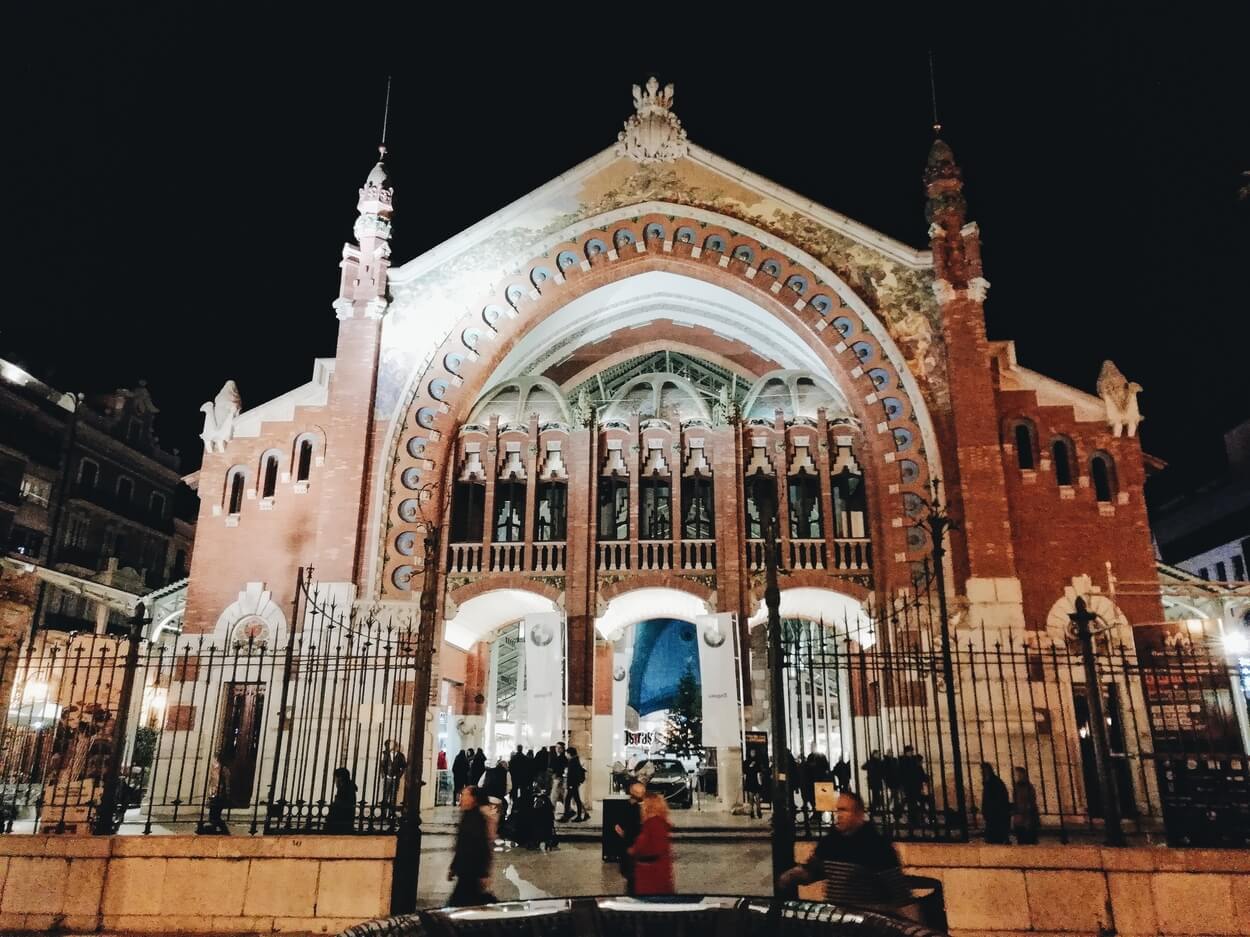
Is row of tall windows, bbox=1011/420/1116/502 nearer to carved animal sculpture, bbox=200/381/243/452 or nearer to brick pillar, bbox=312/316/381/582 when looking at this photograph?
brick pillar, bbox=312/316/381/582

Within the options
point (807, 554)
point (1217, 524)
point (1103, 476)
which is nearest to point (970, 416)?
point (1103, 476)

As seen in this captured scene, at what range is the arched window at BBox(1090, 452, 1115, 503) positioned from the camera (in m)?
21.0

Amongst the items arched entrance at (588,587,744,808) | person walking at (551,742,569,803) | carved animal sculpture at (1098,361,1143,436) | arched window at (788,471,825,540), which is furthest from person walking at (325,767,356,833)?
carved animal sculpture at (1098,361,1143,436)

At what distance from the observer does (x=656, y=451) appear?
23.8m

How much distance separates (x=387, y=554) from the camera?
21.7 m

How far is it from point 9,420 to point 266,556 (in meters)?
21.2

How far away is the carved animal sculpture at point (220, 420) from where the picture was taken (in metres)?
23.3

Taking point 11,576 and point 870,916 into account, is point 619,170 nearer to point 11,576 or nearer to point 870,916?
point 11,576

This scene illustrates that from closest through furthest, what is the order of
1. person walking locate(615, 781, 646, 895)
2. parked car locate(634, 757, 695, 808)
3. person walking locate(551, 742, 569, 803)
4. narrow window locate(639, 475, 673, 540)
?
person walking locate(615, 781, 646, 895), person walking locate(551, 742, 569, 803), parked car locate(634, 757, 695, 808), narrow window locate(639, 475, 673, 540)

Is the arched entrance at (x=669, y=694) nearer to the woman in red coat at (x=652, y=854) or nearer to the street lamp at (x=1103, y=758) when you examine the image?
the street lamp at (x=1103, y=758)

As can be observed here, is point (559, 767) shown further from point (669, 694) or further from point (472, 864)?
point (669, 694)

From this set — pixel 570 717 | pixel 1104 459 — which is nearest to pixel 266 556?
pixel 570 717

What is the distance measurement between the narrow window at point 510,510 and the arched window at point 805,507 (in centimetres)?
694

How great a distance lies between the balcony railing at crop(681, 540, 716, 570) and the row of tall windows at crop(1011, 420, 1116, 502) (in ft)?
24.5
